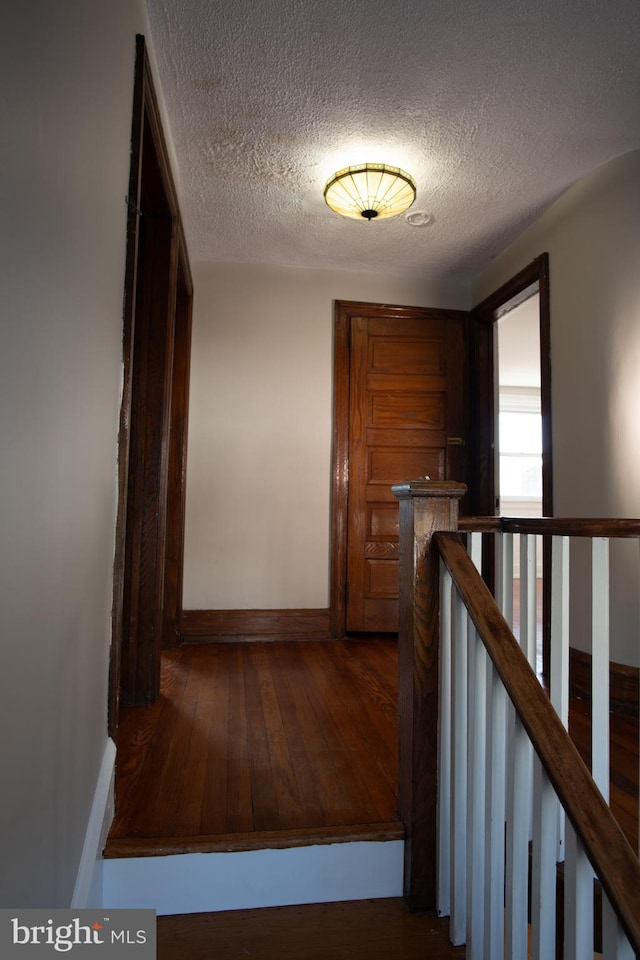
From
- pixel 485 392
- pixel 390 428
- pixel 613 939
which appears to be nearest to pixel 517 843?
pixel 613 939

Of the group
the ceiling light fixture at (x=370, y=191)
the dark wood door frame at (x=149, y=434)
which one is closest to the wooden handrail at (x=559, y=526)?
the dark wood door frame at (x=149, y=434)

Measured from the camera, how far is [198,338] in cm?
328

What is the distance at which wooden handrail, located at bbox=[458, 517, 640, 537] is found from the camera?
1210mm

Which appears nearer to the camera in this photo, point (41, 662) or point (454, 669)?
point (41, 662)

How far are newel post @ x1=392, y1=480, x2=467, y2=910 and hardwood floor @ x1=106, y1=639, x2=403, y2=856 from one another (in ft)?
0.30

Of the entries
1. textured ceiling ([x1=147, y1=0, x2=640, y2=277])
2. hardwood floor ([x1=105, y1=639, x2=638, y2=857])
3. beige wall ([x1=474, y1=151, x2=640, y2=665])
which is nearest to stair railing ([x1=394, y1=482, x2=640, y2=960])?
hardwood floor ([x1=105, y1=639, x2=638, y2=857])

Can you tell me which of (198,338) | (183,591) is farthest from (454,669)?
(198,338)

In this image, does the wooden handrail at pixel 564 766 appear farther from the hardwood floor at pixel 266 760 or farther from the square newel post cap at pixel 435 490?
the hardwood floor at pixel 266 760

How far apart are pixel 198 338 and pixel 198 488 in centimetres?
94

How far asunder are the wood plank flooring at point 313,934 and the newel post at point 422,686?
0.25ft

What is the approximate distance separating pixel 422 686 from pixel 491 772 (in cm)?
28

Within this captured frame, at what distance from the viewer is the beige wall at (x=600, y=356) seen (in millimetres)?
2254

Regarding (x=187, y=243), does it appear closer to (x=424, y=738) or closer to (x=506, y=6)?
(x=506, y=6)

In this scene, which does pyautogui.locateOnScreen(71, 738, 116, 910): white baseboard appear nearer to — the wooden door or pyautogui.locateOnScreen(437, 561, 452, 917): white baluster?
pyautogui.locateOnScreen(437, 561, 452, 917): white baluster
